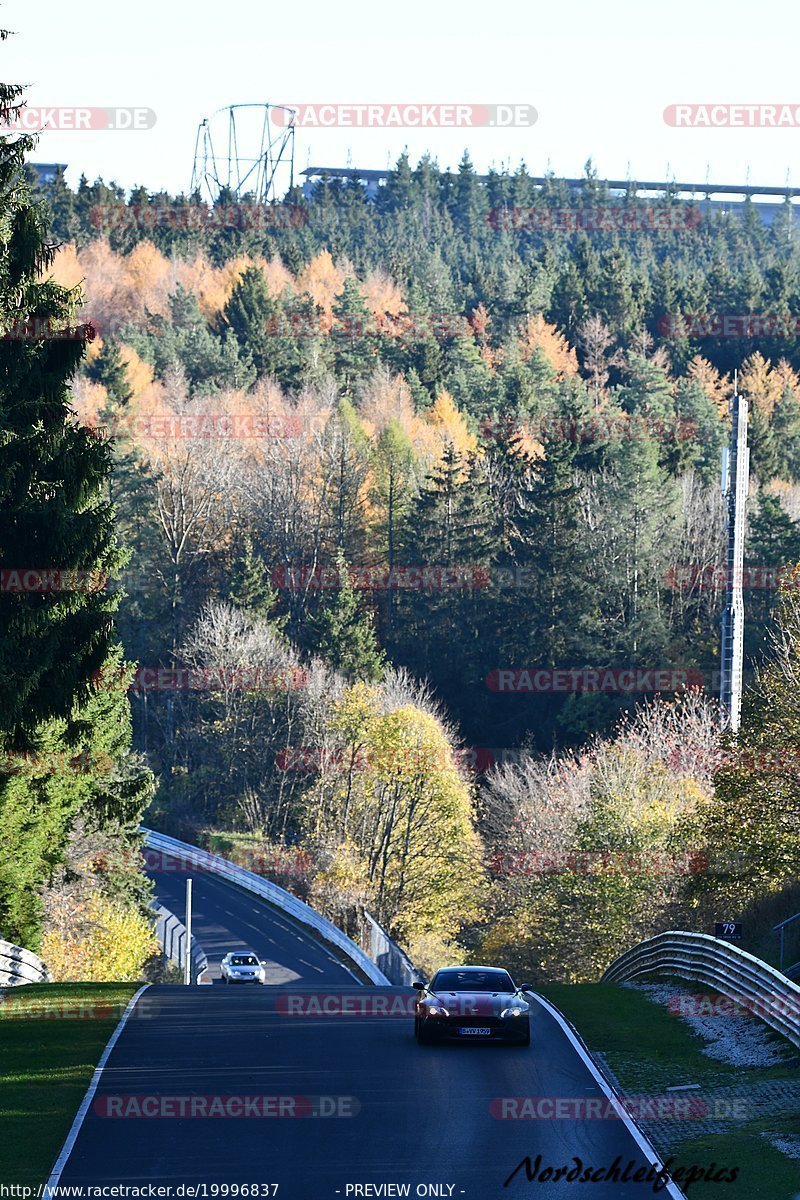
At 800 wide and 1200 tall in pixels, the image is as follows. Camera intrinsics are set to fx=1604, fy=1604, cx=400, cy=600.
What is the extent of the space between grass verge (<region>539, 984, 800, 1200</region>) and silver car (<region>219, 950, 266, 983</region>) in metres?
24.8

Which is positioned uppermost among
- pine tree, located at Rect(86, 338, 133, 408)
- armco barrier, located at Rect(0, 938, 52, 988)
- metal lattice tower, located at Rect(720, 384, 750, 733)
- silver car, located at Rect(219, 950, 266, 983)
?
pine tree, located at Rect(86, 338, 133, 408)

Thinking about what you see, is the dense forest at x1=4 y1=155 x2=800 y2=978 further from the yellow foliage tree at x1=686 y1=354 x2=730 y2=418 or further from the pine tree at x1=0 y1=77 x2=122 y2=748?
the pine tree at x1=0 y1=77 x2=122 y2=748

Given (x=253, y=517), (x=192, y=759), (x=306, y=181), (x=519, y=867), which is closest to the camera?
(x=519, y=867)

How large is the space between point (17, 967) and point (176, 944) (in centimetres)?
3522

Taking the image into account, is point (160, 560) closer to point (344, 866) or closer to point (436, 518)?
point (436, 518)

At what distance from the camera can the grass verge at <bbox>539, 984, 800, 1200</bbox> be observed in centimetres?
1452

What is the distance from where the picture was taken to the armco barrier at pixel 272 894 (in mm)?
56525

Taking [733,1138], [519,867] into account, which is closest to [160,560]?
[519,867]

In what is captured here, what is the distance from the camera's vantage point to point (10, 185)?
79.5ft

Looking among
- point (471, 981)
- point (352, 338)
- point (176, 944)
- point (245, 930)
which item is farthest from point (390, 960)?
point (352, 338)

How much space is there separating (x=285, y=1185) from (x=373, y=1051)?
696cm

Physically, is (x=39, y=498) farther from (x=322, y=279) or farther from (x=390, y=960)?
(x=322, y=279)

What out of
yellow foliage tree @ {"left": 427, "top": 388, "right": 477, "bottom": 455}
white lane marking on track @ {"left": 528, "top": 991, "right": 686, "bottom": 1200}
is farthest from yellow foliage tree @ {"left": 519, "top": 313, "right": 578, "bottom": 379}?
white lane marking on track @ {"left": 528, "top": 991, "right": 686, "bottom": 1200}

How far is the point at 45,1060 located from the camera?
64.0 feet
